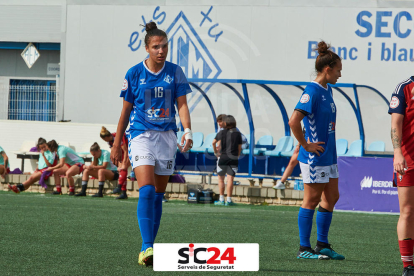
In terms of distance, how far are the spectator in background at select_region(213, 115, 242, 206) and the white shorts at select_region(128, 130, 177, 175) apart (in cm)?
710

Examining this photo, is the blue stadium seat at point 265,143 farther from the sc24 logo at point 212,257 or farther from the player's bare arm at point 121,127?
the sc24 logo at point 212,257

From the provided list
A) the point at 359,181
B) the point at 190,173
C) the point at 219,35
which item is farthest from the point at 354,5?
the point at 359,181

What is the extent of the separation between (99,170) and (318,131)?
28.2ft

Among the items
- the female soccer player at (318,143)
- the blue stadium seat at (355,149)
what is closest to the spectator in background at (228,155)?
the blue stadium seat at (355,149)

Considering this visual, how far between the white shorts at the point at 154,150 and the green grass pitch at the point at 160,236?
773 millimetres

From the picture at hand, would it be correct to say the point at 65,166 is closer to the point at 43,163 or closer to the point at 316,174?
the point at 43,163

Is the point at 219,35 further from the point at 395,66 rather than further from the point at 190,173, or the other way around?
the point at 190,173

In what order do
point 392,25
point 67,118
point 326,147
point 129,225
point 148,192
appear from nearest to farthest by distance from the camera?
1. point 148,192
2. point 326,147
3. point 129,225
4. point 392,25
5. point 67,118

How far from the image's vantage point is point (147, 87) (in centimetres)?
477

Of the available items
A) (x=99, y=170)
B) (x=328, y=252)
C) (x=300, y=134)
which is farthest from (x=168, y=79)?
(x=99, y=170)

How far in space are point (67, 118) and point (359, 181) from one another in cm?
1330

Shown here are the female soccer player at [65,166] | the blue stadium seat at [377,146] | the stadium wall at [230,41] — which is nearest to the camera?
the female soccer player at [65,166]

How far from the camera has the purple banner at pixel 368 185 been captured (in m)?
10.8

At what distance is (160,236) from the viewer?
21.3ft
